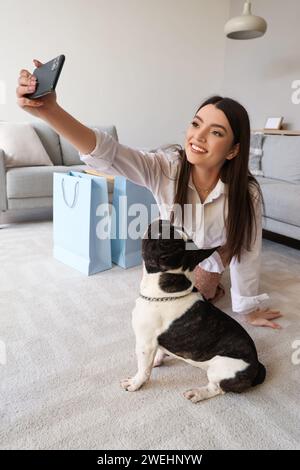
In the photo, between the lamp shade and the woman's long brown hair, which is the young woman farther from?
the lamp shade

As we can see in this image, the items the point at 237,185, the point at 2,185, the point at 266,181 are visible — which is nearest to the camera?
the point at 237,185

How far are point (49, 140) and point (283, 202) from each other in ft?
7.01

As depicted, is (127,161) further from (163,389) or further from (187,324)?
(163,389)

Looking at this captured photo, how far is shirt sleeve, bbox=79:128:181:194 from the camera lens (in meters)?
0.93

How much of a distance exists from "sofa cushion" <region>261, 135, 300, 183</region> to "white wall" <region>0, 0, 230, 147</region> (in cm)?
158

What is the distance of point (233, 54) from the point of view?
4266 mm

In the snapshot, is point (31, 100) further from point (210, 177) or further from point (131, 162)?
point (210, 177)

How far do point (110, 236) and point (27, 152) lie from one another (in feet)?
4.53

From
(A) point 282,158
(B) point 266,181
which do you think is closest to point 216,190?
(B) point 266,181

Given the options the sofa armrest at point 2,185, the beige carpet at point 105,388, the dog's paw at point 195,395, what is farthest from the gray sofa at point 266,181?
the dog's paw at point 195,395

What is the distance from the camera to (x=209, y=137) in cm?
107

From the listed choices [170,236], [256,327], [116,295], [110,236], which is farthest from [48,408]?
[110,236]

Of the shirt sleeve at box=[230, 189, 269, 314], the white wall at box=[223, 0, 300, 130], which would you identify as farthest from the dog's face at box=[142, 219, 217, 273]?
the white wall at box=[223, 0, 300, 130]

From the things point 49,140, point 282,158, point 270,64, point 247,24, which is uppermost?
point 247,24
